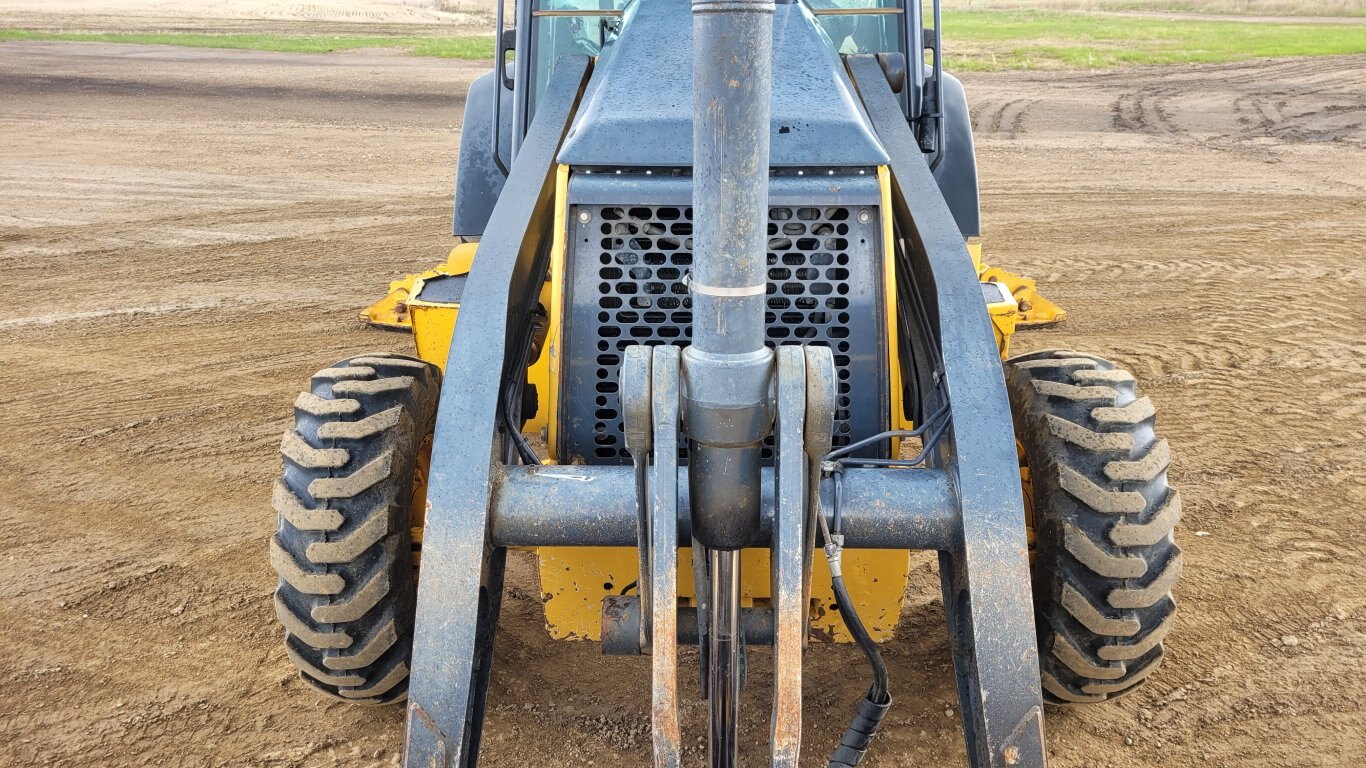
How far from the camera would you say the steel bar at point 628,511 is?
8.57ft

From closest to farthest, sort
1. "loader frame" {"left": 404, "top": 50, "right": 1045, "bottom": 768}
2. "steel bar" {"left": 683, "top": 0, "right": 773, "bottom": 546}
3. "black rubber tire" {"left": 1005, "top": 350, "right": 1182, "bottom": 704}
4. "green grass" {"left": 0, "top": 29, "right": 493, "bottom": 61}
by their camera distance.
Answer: "steel bar" {"left": 683, "top": 0, "right": 773, "bottom": 546} < "loader frame" {"left": 404, "top": 50, "right": 1045, "bottom": 768} < "black rubber tire" {"left": 1005, "top": 350, "right": 1182, "bottom": 704} < "green grass" {"left": 0, "top": 29, "right": 493, "bottom": 61}

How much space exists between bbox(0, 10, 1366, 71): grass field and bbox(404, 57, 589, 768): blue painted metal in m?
22.6

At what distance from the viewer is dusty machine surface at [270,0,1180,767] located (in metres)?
2.25

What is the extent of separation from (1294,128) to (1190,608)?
1455 cm

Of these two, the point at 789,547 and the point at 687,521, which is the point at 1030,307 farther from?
the point at 789,547

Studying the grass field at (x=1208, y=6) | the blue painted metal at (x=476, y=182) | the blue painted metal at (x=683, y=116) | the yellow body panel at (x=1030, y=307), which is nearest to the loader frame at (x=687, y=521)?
the blue painted metal at (x=683, y=116)

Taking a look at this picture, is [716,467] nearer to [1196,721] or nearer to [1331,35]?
[1196,721]

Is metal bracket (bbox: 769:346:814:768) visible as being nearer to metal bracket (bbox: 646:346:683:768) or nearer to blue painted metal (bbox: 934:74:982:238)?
metal bracket (bbox: 646:346:683:768)

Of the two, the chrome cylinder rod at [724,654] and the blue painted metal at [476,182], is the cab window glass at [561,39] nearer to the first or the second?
the blue painted metal at [476,182]

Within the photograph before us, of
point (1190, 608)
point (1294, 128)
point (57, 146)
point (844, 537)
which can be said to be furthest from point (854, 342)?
point (1294, 128)

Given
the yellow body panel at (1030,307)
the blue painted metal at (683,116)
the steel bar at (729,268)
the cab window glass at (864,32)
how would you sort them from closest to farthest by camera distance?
the steel bar at (729,268)
the blue painted metal at (683,116)
the cab window glass at (864,32)
the yellow body panel at (1030,307)

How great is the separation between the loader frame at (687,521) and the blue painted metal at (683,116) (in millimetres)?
389

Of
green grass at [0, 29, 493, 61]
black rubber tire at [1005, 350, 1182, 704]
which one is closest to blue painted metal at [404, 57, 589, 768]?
black rubber tire at [1005, 350, 1182, 704]

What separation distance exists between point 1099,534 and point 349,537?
1877 millimetres
